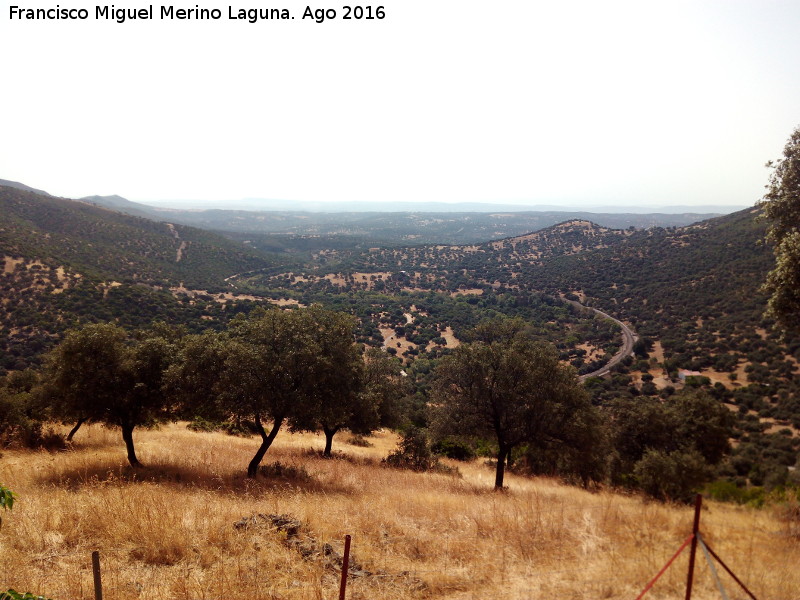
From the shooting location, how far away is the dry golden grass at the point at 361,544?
6469 millimetres

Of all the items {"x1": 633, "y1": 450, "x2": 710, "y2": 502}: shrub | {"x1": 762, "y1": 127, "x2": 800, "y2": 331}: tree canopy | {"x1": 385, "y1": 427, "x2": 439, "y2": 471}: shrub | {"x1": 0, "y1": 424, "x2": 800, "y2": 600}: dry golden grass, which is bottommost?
{"x1": 385, "y1": 427, "x2": 439, "y2": 471}: shrub

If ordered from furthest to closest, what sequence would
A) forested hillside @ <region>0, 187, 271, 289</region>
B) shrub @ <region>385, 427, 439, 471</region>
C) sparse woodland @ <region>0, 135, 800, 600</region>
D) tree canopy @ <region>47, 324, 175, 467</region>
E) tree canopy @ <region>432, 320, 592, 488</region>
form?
forested hillside @ <region>0, 187, 271, 289</region> → shrub @ <region>385, 427, 439, 471</region> → tree canopy @ <region>432, 320, 592, 488</region> → tree canopy @ <region>47, 324, 175, 467</region> → sparse woodland @ <region>0, 135, 800, 600</region>

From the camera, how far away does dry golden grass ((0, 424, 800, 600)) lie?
6469mm

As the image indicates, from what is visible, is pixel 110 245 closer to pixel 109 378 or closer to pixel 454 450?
pixel 454 450

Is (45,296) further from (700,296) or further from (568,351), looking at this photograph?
(700,296)

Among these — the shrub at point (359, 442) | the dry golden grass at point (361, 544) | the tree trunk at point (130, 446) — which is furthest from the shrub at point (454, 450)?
the tree trunk at point (130, 446)

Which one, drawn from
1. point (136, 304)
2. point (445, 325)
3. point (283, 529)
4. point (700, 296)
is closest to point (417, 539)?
point (283, 529)

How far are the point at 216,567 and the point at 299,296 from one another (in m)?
117

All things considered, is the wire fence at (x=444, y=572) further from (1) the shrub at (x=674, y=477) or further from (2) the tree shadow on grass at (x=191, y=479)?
(1) the shrub at (x=674, y=477)

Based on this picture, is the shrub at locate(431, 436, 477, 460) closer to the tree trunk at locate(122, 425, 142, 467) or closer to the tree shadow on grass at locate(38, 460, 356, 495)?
the tree shadow on grass at locate(38, 460, 356, 495)

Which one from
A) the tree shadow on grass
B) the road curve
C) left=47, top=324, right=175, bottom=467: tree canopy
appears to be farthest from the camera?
the road curve

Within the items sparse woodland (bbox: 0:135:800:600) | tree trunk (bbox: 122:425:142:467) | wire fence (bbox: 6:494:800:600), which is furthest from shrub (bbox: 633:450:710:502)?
tree trunk (bbox: 122:425:142:467)

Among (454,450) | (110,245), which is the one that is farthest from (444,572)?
(110,245)

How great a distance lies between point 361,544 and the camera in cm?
834
